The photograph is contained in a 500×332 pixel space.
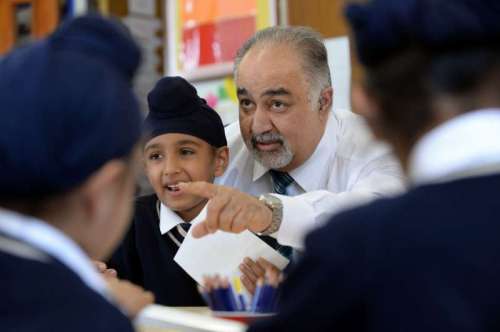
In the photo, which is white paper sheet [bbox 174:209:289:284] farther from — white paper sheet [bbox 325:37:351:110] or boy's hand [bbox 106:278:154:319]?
white paper sheet [bbox 325:37:351:110]

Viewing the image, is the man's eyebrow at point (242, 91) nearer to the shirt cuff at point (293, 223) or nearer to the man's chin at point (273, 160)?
the man's chin at point (273, 160)

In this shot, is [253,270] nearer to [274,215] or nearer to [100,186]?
[274,215]

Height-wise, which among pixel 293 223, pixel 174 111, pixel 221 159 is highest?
pixel 174 111

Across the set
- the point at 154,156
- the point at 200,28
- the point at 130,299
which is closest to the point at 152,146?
the point at 154,156

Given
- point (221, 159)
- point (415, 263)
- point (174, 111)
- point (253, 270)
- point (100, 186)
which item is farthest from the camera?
point (221, 159)

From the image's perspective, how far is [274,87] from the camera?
1.73m

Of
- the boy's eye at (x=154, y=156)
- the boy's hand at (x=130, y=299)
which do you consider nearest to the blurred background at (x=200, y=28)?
the boy's eye at (x=154, y=156)

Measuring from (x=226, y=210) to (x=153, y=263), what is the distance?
43 centimetres

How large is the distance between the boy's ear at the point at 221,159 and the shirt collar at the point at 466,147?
1.11 m

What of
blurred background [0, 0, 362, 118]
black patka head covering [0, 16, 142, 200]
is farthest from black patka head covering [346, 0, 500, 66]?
blurred background [0, 0, 362, 118]

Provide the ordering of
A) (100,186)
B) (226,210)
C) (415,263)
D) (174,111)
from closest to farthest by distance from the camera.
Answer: (415,263) < (100,186) < (226,210) < (174,111)

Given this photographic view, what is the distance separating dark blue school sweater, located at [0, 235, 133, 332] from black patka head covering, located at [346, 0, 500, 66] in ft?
1.11

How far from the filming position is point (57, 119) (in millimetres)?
617

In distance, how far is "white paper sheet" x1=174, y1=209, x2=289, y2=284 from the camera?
1.39 m
